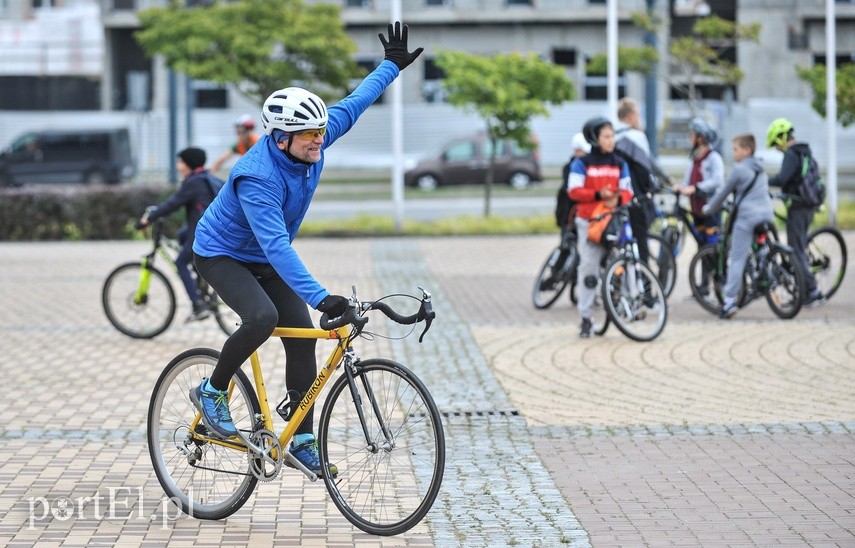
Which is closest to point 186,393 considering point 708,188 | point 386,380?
point 386,380

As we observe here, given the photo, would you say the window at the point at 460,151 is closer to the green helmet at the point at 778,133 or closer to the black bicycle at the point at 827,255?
the black bicycle at the point at 827,255

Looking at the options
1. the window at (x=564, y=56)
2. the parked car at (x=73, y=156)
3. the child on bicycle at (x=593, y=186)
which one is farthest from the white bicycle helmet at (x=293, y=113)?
the window at (x=564, y=56)

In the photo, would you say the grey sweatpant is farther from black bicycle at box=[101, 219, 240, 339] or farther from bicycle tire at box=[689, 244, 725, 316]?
black bicycle at box=[101, 219, 240, 339]

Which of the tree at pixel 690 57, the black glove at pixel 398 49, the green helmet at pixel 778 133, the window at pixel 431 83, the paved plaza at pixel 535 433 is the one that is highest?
the window at pixel 431 83

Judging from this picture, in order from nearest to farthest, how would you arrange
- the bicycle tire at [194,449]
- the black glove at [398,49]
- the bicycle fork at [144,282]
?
the bicycle tire at [194,449] → the black glove at [398,49] → the bicycle fork at [144,282]

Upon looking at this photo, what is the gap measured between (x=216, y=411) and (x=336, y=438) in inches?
22.8

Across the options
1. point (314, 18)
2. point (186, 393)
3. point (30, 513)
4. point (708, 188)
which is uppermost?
point (314, 18)

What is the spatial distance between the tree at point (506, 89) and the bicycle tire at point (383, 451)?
57.7ft

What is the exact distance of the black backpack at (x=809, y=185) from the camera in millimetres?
12875

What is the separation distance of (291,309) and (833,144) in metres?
17.5

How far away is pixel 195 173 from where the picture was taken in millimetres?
11219

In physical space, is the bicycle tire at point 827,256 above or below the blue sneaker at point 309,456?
above

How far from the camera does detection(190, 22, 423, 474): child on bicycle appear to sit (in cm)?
559

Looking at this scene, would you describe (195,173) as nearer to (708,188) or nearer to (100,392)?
(100,392)
